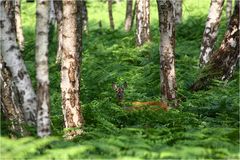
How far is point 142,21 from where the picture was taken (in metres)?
16.1

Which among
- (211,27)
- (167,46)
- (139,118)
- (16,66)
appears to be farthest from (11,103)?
(211,27)

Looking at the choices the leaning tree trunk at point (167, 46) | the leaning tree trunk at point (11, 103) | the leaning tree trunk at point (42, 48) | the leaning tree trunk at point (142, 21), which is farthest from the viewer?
the leaning tree trunk at point (142, 21)

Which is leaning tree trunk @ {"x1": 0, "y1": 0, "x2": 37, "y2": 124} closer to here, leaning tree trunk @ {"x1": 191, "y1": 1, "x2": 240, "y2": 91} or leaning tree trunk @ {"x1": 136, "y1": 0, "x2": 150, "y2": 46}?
leaning tree trunk @ {"x1": 191, "y1": 1, "x2": 240, "y2": 91}

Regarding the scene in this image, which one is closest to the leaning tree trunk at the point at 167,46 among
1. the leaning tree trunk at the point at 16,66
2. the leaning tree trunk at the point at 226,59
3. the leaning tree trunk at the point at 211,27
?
the leaning tree trunk at the point at 226,59

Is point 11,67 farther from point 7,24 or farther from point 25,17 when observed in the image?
point 25,17

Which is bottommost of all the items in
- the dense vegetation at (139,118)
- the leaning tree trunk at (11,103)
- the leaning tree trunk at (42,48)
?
the dense vegetation at (139,118)

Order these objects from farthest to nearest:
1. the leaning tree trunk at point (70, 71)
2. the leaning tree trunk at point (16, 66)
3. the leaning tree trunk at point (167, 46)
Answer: the leaning tree trunk at point (167, 46)
the leaning tree trunk at point (70, 71)
the leaning tree trunk at point (16, 66)

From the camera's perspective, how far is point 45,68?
5453 mm

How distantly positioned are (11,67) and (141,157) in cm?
251

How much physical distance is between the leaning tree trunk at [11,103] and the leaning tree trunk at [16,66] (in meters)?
0.07

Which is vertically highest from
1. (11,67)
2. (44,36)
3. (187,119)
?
(44,36)

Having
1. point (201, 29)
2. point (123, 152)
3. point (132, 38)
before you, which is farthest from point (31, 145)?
point (201, 29)

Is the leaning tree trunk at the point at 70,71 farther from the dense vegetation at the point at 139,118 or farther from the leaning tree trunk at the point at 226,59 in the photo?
the leaning tree trunk at the point at 226,59

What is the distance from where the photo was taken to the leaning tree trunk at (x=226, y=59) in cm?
828
